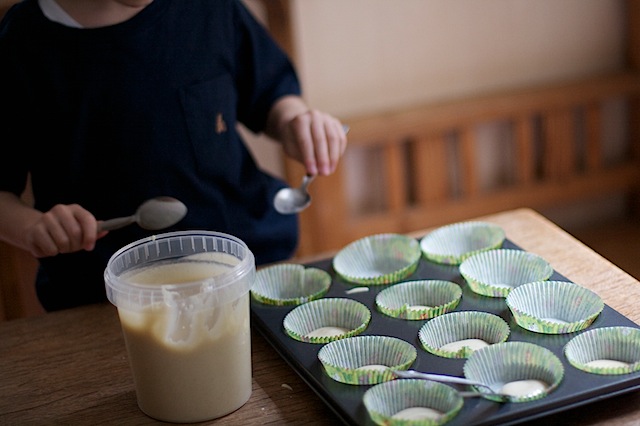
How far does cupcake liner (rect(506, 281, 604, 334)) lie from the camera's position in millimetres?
962

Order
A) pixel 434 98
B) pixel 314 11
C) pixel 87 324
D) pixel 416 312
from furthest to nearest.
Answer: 1. pixel 434 98
2. pixel 314 11
3. pixel 87 324
4. pixel 416 312

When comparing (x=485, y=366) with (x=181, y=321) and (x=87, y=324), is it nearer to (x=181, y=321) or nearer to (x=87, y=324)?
(x=181, y=321)

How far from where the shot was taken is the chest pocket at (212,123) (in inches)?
48.9

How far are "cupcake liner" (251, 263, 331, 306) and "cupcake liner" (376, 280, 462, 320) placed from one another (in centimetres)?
9

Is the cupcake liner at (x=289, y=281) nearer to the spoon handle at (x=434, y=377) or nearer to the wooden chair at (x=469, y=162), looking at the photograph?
the spoon handle at (x=434, y=377)

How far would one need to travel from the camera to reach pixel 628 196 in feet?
7.88

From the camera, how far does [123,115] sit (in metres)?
1.20

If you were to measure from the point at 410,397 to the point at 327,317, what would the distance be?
0.21 m

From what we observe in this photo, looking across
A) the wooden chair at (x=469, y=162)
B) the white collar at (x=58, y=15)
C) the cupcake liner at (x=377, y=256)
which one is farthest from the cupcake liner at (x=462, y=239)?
the wooden chair at (x=469, y=162)

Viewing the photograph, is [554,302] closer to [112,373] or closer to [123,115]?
[112,373]

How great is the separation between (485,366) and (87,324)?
0.49 m

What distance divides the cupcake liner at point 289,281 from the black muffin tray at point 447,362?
0.02 meters

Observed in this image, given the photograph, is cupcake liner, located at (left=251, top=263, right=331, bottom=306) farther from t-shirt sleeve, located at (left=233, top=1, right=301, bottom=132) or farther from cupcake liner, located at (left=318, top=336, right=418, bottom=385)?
t-shirt sleeve, located at (left=233, top=1, right=301, bottom=132)

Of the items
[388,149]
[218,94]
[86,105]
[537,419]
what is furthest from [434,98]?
[537,419]
